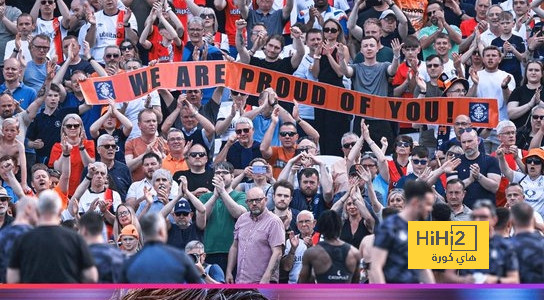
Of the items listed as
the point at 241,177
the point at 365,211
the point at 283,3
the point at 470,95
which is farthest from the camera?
the point at 283,3

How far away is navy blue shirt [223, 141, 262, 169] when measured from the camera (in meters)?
11.6

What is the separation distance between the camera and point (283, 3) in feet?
49.8

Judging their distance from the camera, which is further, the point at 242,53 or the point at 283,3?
the point at 283,3

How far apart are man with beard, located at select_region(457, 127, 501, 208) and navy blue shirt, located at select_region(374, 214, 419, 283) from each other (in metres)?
0.68

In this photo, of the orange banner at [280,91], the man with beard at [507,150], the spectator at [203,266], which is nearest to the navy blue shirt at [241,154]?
the orange banner at [280,91]

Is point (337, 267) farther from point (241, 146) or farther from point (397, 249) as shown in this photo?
point (241, 146)

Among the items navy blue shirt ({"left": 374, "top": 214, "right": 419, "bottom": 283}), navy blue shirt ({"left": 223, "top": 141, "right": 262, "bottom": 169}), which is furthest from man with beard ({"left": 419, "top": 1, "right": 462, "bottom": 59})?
navy blue shirt ({"left": 374, "top": 214, "right": 419, "bottom": 283})

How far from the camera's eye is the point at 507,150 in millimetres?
10570

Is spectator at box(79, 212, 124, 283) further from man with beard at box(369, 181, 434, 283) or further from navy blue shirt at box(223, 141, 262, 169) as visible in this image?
navy blue shirt at box(223, 141, 262, 169)

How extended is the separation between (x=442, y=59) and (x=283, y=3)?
192 centimetres

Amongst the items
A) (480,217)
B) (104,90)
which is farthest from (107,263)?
(104,90)

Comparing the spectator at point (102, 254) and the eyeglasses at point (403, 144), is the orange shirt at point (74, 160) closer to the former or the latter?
the spectator at point (102, 254)

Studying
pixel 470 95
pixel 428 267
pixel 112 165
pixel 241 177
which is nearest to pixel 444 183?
pixel 428 267

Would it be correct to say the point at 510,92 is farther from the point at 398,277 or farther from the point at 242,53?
the point at 398,277
